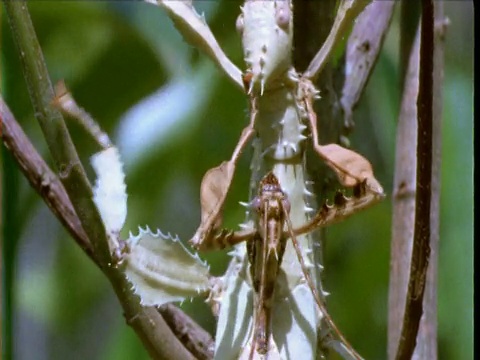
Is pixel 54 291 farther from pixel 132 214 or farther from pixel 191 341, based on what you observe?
pixel 191 341

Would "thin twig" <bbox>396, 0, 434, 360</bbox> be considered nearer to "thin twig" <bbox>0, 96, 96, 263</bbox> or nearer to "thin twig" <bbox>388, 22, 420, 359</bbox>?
"thin twig" <bbox>388, 22, 420, 359</bbox>

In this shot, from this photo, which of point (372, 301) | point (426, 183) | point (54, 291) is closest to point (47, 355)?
point (54, 291)

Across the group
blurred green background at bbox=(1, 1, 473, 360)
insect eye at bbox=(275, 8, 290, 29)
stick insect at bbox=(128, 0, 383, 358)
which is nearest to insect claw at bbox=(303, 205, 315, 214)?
stick insect at bbox=(128, 0, 383, 358)

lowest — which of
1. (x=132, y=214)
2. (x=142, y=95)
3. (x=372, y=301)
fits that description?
(x=372, y=301)

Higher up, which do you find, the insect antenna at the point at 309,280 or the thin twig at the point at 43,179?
the thin twig at the point at 43,179

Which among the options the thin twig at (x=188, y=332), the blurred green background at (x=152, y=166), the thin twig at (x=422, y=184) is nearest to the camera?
the thin twig at (x=422, y=184)

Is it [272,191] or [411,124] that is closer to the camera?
[272,191]

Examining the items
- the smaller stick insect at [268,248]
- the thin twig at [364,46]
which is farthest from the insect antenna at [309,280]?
the thin twig at [364,46]

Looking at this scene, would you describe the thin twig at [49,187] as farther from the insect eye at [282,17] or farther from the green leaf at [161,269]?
the insect eye at [282,17]
